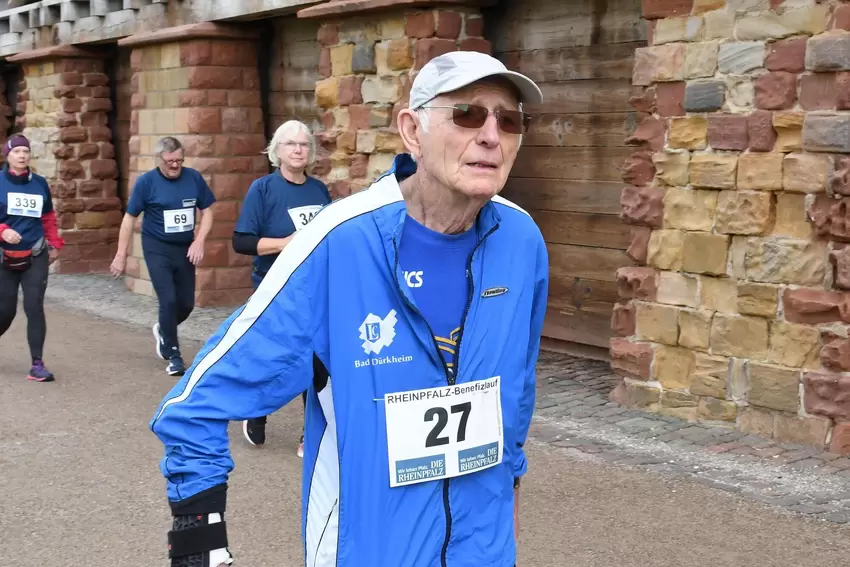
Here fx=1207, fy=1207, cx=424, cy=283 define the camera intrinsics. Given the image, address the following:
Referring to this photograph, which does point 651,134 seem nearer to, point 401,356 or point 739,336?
point 739,336

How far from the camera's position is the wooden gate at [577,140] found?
8656 mm

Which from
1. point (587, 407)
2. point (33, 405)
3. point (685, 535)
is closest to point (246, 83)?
point (33, 405)

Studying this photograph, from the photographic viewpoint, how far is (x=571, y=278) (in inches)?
365

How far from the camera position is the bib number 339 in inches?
100

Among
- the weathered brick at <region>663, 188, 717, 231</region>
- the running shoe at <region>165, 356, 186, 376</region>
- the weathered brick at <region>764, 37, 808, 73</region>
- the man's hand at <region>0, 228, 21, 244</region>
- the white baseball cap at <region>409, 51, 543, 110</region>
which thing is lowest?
the running shoe at <region>165, 356, 186, 376</region>

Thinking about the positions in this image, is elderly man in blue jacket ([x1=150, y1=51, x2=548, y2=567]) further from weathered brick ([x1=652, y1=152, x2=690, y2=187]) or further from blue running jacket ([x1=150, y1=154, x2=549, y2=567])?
weathered brick ([x1=652, y1=152, x2=690, y2=187])

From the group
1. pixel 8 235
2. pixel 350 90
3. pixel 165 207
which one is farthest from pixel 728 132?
pixel 8 235

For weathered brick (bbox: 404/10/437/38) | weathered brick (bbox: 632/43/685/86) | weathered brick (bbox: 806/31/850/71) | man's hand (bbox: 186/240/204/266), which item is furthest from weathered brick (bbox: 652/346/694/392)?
man's hand (bbox: 186/240/204/266)

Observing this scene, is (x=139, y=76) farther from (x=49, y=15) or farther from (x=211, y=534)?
(x=211, y=534)

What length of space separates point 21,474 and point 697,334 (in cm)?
389

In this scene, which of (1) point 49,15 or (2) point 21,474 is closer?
(2) point 21,474

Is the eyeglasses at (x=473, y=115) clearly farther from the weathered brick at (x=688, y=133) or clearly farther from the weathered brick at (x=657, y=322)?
the weathered brick at (x=657, y=322)

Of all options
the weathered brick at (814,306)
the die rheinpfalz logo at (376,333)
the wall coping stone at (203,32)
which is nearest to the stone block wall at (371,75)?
the wall coping stone at (203,32)

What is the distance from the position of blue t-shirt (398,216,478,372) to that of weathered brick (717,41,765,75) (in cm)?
460
